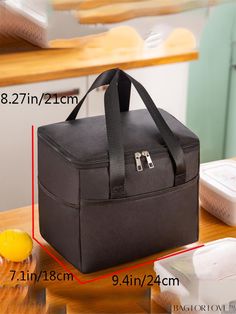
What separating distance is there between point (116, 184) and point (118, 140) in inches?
3.6

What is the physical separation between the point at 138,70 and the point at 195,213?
49.0 inches

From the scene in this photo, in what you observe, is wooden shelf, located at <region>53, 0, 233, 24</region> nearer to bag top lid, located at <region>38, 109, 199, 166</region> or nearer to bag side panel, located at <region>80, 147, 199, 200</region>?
bag top lid, located at <region>38, 109, 199, 166</region>

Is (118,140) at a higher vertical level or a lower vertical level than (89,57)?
higher

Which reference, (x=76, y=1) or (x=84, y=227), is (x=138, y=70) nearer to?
(x=76, y=1)

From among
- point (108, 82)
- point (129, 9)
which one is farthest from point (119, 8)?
point (108, 82)

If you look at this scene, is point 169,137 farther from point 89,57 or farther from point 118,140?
point 89,57

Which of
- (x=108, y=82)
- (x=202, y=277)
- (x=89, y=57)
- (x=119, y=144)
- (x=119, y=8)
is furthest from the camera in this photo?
(x=119, y=8)

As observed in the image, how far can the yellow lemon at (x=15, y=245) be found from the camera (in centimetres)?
165

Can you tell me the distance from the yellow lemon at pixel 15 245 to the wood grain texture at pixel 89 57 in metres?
1.02

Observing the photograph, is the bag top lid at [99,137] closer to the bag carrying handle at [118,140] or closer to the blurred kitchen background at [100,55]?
the bag carrying handle at [118,140]

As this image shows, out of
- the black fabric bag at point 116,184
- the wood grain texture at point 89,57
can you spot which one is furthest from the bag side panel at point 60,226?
the wood grain texture at point 89,57

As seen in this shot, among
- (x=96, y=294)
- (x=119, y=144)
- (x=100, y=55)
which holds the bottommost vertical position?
(x=96, y=294)

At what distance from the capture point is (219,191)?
183 centimetres

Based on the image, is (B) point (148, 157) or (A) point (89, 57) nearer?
(B) point (148, 157)
